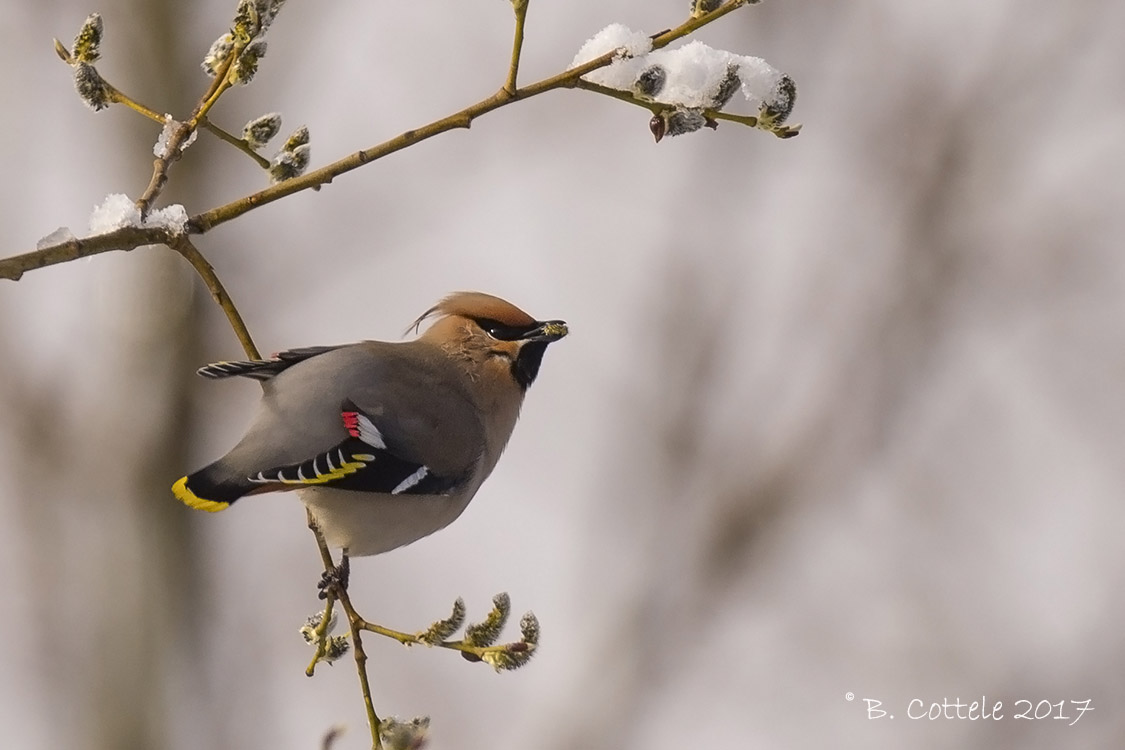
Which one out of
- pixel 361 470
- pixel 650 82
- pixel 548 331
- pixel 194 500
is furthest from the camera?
pixel 548 331

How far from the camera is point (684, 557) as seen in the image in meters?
8.45

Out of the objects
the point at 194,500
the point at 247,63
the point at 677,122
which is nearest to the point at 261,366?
the point at 194,500

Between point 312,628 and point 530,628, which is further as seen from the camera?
point 312,628

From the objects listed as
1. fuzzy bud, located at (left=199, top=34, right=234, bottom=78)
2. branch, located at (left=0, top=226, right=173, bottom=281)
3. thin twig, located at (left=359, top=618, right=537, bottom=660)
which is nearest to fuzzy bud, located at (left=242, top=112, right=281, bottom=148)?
fuzzy bud, located at (left=199, top=34, right=234, bottom=78)

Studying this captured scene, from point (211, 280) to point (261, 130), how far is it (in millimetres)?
328

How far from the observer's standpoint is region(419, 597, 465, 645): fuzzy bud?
2555mm

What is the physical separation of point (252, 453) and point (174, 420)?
633 centimetres

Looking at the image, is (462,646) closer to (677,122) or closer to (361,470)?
(361,470)

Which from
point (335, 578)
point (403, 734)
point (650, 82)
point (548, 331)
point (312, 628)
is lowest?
point (403, 734)

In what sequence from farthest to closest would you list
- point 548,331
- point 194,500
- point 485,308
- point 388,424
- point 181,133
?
point 485,308
point 548,331
point 388,424
point 194,500
point 181,133

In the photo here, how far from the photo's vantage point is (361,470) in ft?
10.5

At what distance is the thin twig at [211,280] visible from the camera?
240cm

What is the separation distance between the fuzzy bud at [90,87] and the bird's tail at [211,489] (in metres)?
0.82

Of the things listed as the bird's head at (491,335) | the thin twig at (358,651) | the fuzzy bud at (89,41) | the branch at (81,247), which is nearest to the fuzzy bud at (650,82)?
the branch at (81,247)
